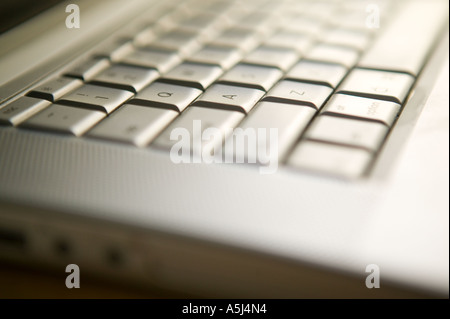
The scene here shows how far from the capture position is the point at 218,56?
0.62 meters

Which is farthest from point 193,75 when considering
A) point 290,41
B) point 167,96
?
point 290,41

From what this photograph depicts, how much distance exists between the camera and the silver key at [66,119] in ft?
1.47

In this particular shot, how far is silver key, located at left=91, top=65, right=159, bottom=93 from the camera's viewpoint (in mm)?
538

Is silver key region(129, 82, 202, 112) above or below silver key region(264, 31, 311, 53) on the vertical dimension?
below

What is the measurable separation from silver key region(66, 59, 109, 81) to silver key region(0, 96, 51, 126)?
0.23ft

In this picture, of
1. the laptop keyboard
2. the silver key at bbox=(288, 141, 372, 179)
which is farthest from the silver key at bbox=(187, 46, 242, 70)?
the silver key at bbox=(288, 141, 372, 179)

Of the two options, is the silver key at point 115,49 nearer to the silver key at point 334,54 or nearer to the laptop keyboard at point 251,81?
the laptop keyboard at point 251,81

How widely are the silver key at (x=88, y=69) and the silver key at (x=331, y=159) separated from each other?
27 centimetres

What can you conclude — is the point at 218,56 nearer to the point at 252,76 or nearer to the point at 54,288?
the point at 252,76

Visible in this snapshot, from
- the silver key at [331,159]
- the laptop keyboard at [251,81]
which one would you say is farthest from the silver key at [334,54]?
the silver key at [331,159]

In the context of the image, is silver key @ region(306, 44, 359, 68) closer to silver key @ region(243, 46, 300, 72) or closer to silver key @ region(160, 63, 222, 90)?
silver key @ region(243, 46, 300, 72)

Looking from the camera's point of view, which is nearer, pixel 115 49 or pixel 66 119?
pixel 66 119

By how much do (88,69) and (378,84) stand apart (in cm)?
32

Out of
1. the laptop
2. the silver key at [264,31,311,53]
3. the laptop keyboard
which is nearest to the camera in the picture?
the laptop
